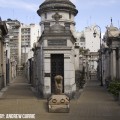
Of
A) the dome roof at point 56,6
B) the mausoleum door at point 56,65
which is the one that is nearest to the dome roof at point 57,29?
the mausoleum door at point 56,65

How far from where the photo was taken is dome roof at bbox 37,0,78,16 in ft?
114

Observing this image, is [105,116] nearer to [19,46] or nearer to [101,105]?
[101,105]

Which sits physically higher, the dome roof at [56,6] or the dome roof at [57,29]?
the dome roof at [56,6]

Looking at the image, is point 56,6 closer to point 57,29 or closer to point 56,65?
point 57,29

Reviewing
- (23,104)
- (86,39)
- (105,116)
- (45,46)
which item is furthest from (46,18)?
(86,39)

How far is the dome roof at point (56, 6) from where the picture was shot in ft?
114

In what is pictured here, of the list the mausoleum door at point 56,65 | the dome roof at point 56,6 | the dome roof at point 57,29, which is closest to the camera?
the dome roof at point 57,29

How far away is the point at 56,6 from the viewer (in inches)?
1361

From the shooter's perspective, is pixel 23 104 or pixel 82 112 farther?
pixel 23 104

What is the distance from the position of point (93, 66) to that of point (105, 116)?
95.0m

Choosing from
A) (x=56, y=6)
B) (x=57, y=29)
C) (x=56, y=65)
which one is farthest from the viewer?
(x=56, y=6)

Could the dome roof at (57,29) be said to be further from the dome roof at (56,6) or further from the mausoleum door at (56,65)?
the dome roof at (56,6)

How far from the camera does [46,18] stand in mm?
35531

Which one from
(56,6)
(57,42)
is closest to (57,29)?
(57,42)
